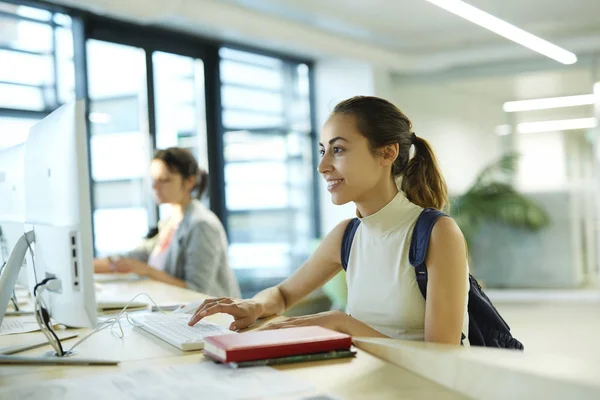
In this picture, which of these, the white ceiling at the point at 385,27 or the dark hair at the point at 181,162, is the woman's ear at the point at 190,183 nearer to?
the dark hair at the point at 181,162

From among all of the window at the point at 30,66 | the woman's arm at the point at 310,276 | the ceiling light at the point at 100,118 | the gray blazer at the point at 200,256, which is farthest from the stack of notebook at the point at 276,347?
Result: the ceiling light at the point at 100,118

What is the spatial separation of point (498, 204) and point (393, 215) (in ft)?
19.4

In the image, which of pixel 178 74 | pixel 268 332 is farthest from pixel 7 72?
pixel 268 332

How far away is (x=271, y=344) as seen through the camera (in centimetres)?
140

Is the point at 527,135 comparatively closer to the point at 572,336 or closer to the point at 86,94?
the point at 572,336

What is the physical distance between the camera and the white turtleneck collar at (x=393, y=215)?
6.28 feet

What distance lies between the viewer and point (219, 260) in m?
3.52

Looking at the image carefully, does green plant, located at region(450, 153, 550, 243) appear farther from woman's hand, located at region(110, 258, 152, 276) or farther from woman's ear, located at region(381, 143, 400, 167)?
woman's ear, located at region(381, 143, 400, 167)

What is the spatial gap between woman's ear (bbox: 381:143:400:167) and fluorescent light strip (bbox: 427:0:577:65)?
274 cm

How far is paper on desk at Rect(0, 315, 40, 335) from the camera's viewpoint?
204 centimetres

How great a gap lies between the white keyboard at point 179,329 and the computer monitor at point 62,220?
284mm

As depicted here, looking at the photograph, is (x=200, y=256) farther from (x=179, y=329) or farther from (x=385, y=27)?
(x=385, y=27)

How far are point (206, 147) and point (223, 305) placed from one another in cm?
486

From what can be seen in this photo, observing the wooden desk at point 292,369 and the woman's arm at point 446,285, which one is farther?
the woman's arm at point 446,285
